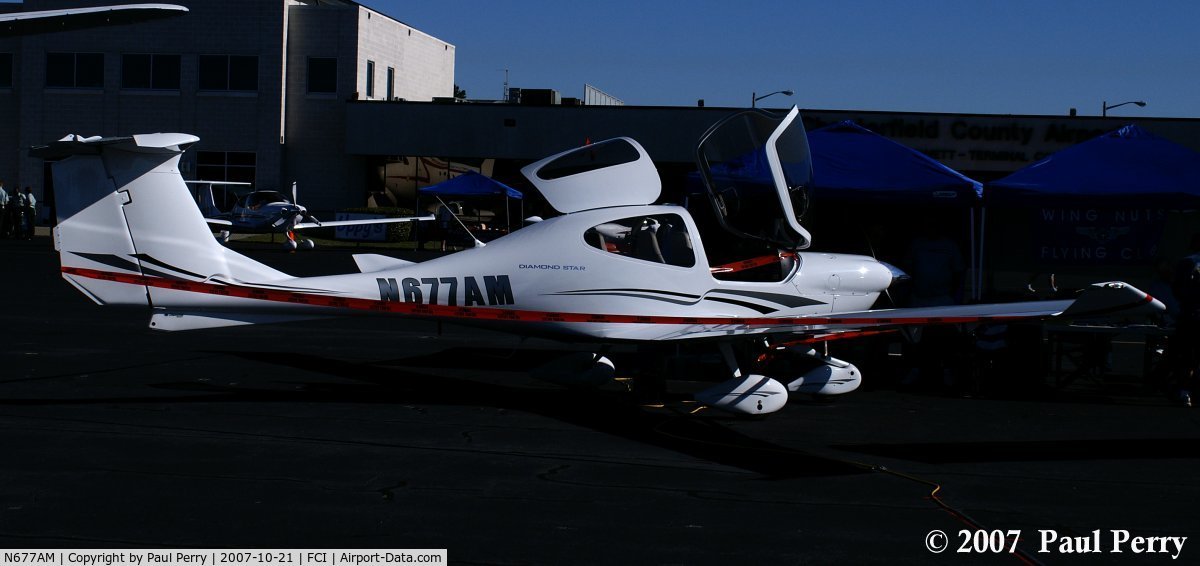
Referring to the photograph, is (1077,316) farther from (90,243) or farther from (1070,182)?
(90,243)

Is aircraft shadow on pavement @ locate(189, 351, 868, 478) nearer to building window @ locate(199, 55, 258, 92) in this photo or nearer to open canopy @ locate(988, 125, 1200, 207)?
open canopy @ locate(988, 125, 1200, 207)

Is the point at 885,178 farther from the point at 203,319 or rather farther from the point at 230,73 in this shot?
the point at 230,73

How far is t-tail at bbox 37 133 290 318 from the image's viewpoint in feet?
30.5

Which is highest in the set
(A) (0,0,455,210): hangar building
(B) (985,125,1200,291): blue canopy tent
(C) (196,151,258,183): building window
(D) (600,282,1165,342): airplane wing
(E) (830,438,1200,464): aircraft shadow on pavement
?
(A) (0,0,455,210): hangar building

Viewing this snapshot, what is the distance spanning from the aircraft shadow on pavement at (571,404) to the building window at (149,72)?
39.0m

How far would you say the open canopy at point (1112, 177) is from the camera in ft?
41.3

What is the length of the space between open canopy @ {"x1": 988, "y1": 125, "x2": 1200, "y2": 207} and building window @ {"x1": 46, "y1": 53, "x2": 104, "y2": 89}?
147 ft

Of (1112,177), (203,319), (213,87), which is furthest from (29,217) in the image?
(1112,177)

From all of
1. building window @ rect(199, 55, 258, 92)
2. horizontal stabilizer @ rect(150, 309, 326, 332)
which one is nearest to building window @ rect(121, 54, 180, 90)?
building window @ rect(199, 55, 258, 92)

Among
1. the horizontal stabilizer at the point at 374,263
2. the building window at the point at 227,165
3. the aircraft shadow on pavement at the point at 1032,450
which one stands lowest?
the aircraft shadow on pavement at the point at 1032,450

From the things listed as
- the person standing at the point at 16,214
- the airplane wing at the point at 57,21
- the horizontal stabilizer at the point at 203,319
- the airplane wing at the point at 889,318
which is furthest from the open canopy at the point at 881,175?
the person standing at the point at 16,214

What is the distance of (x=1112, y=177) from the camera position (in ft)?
42.7

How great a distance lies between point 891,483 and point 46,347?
1067cm

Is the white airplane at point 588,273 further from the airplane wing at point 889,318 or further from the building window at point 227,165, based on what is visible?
the building window at point 227,165
